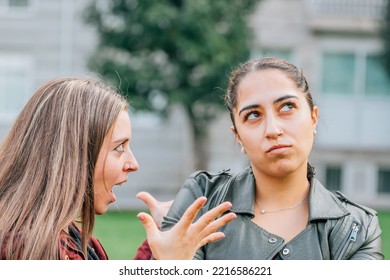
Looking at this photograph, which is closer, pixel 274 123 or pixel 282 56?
pixel 274 123

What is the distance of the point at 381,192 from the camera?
55.2ft

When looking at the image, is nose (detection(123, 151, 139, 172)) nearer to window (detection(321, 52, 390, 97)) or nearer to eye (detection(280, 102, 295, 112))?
eye (detection(280, 102, 295, 112))

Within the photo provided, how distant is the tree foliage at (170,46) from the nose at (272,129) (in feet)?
34.9

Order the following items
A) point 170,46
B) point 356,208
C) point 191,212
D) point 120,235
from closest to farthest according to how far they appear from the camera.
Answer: point 191,212, point 356,208, point 120,235, point 170,46

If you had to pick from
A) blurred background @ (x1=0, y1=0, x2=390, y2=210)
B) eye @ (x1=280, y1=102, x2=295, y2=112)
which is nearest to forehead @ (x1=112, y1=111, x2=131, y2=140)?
eye @ (x1=280, y1=102, x2=295, y2=112)

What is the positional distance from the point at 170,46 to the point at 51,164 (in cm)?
1132

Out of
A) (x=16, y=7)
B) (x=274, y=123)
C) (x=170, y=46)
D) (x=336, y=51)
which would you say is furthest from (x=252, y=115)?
(x=16, y=7)

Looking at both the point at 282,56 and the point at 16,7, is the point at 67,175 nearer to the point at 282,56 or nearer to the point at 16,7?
the point at 282,56

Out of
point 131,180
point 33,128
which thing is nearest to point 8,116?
point 131,180

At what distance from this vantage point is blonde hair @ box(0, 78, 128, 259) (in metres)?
1.79

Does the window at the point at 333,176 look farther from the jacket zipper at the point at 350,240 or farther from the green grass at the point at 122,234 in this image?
the jacket zipper at the point at 350,240

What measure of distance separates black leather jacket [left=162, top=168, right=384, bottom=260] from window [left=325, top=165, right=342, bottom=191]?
1483 cm

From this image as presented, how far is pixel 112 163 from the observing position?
2006mm

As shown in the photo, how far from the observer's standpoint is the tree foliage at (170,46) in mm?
12617
